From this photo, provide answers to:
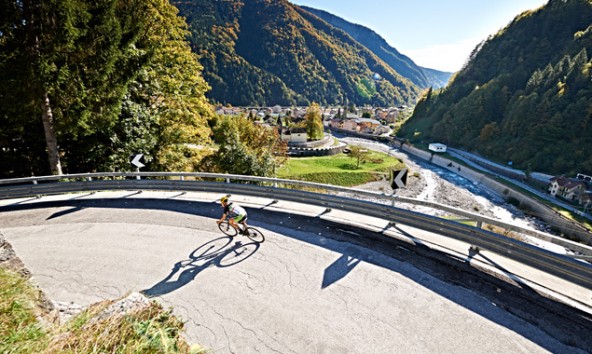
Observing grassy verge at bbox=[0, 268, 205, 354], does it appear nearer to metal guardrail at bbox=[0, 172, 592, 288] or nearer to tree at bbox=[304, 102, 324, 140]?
Result: metal guardrail at bbox=[0, 172, 592, 288]

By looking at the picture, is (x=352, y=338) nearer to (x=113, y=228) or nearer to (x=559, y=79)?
(x=113, y=228)

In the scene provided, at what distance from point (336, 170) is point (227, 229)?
42.8 m

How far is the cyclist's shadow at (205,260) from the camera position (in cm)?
539

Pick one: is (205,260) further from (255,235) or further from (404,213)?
(404,213)

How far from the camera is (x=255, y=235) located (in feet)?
23.5

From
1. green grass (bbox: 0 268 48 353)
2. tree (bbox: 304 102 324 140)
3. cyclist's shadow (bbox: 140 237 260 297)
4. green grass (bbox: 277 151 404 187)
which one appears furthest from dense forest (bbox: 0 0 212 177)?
tree (bbox: 304 102 324 140)

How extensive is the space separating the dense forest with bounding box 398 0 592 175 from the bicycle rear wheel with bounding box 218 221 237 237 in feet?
219

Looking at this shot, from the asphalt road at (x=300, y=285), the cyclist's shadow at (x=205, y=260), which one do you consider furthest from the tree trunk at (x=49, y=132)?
the cyclist's shadow at (x=205, y=260)

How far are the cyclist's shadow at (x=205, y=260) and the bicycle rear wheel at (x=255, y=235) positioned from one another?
4.9 inches

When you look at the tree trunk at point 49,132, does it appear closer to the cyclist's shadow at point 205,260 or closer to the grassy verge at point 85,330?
the cyclist's shadow at point 205,260

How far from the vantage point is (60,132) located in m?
11.4

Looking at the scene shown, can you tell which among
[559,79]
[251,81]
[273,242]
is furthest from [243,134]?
[251,81]

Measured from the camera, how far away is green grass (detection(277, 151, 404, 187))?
1714 inches

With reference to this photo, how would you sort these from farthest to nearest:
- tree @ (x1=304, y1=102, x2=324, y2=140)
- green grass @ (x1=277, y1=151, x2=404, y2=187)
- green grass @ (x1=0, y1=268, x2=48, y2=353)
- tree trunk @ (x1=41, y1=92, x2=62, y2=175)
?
tree @ (x1=304, y1=102, x2=324, y2=140) → green grass @ (x1=277, y1=151, x2=404, y2=187) → tree trunk @ (x1=41, y1=92, x2=62, y2=175) → green grass @ (x1=0, y1=268, x2=48, y2=353)
